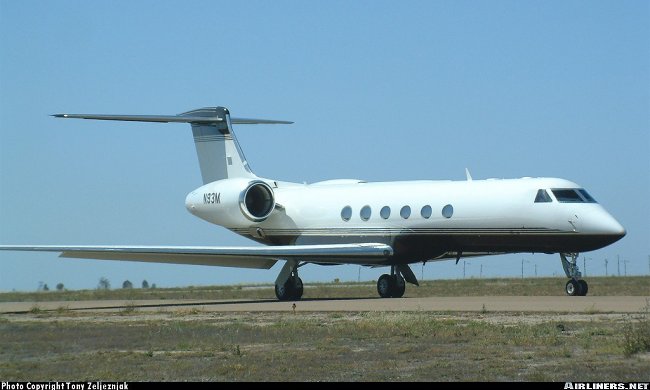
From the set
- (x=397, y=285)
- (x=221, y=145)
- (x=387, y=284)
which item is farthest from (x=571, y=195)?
(x=221, y=145)

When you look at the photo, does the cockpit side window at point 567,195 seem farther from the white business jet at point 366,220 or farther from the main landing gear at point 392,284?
the main landing gear at point 392,284

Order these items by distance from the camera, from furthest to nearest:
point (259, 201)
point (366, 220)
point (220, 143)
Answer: point (220, 143) → point (259, 201) → point (366, 220)

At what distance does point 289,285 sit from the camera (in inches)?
1168

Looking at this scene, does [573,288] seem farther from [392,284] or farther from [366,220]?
[366,220]

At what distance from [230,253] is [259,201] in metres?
3.81

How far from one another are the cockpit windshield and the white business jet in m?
0.03

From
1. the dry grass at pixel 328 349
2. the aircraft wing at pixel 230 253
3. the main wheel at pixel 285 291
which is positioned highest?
the aircraft wing at pixel 230 253

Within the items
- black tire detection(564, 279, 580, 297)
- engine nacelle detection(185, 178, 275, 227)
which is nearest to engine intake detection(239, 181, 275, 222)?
engine nacelle detection(185, 178, 275, 227)

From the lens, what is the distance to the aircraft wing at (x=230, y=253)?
2823 cm

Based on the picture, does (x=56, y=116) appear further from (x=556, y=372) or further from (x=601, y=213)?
(x=556, y=372)

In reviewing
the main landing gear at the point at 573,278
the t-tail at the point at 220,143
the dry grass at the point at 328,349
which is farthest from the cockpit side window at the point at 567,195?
the t-tail at the point at 220,143

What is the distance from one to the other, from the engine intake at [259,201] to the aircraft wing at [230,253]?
245 cm

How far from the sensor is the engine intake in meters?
31.7

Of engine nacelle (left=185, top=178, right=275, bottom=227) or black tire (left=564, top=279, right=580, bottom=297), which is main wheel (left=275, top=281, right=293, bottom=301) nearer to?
engine nacelle (left=185, top=178, right=275, bottom=227)
